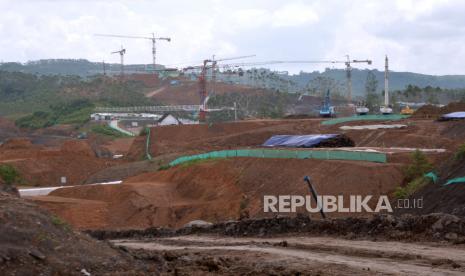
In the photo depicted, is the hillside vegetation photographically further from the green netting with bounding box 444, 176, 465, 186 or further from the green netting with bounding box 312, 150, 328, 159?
the green netting with bounding box 444, 176, 465, 186

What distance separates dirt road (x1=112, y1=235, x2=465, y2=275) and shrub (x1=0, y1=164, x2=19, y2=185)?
1310 inches

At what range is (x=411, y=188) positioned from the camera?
30.7 metres

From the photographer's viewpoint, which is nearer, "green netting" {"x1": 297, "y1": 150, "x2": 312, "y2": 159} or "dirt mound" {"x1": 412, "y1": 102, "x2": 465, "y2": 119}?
"green netting" {"x1": 297, "y1": 150, "x2": 312, "y2": 159}

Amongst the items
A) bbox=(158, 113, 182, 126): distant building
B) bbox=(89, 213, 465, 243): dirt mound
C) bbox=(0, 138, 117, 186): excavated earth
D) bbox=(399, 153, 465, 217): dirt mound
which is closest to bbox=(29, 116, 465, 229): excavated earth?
bbox=(399, 153, 465, 217): dirt mound

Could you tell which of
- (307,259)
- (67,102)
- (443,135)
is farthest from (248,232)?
(67,102)

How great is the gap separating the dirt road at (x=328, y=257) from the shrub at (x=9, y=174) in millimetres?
33273

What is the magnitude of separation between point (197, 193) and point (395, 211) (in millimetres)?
17269

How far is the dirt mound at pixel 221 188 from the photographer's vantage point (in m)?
34.6

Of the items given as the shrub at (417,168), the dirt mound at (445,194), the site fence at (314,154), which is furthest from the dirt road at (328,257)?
the site fence at (314,154)

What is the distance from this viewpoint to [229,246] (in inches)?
818

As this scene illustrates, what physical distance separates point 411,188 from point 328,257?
47.1 ft

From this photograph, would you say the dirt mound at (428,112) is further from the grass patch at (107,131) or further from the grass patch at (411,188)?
the grass patch at (107,131)

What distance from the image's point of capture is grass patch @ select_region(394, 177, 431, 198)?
29.9 meters

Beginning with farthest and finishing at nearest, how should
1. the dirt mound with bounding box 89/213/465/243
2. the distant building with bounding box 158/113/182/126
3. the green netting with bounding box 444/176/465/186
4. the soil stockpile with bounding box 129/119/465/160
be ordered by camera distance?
the distant building with bounding box 158/113/182/126
the soil stockpile with bounding box 129/119/465/160
the green netting with bounding box 444/176/465/186
the dirt mound with bounding box 89/213/465/243
